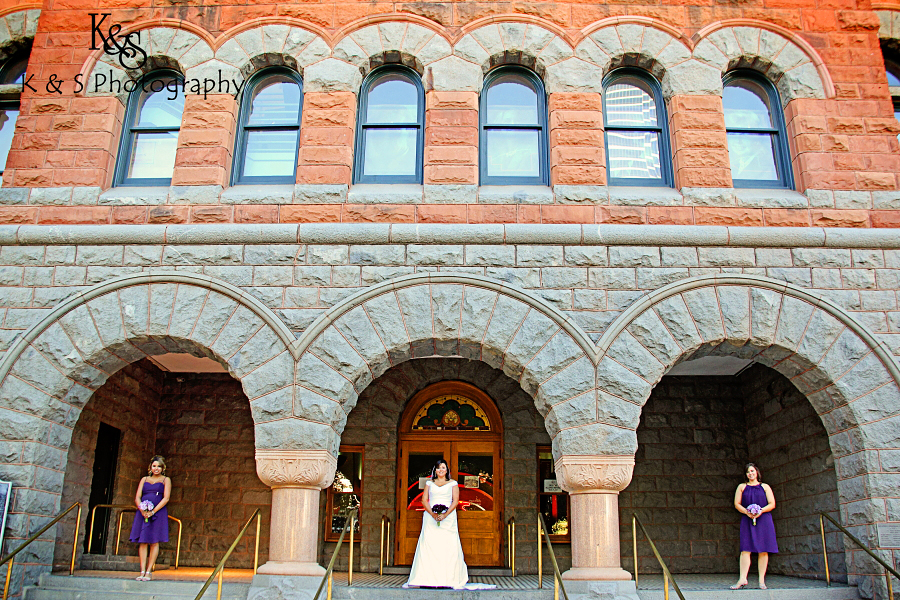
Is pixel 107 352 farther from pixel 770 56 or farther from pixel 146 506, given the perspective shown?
pixel 770 56

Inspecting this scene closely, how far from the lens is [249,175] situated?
9008 mm

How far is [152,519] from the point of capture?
27.5 feet

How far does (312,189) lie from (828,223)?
6.00 metres

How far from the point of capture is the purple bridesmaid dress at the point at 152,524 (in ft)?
Result: 27.1

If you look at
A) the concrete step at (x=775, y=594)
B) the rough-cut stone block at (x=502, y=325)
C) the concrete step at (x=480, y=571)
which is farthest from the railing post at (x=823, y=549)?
the rough-cut stone block at (x=502, y=325)

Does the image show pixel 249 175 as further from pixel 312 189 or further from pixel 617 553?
pixel 617 553

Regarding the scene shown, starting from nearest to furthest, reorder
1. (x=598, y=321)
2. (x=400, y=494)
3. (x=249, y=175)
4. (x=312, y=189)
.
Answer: (x=598, y=321)
(x=312, y=189)
(x=249, y=175)
(x=400, y=494)

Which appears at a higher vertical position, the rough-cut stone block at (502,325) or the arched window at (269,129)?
the arched window at (269,129)

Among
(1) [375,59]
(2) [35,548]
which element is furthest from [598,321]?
(2) [35,548]

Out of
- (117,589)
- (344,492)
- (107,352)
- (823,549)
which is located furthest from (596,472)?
(107,352)

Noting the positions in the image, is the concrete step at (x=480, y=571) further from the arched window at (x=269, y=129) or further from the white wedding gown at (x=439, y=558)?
the arched window at (x=269, y=129)

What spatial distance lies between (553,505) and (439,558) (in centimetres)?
324

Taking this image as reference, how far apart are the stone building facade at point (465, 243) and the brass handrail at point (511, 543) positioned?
0.20 m

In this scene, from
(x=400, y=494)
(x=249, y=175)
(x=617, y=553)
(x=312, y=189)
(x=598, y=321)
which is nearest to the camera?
(x=617, y=553)
